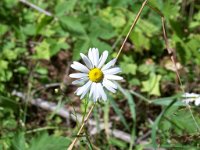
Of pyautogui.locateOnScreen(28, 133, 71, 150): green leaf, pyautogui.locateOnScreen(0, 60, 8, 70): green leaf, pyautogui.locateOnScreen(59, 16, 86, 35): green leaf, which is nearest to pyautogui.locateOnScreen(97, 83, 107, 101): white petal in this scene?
pyautogui.locateOnScreen(28, 133, 71, 150): green leaf

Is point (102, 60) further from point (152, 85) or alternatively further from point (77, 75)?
point (152, 85)

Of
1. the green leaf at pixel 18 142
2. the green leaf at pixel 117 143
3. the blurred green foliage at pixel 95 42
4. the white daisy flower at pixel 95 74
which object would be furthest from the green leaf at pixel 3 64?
the white daisy flower at pixel 95 74

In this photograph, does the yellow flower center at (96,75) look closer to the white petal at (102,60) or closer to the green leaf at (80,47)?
the white petal at (102,60)

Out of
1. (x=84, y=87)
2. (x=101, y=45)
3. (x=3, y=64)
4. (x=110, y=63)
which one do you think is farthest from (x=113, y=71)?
(x=3, y=64)

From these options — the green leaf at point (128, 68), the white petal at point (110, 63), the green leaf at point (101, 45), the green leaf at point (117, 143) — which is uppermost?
the green leaf at point (101, 45)

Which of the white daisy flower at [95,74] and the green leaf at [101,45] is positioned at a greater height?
the green leaf at [101,45]

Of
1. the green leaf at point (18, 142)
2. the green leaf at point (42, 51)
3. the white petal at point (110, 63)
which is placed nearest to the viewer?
the white petal at point (110, 63)
